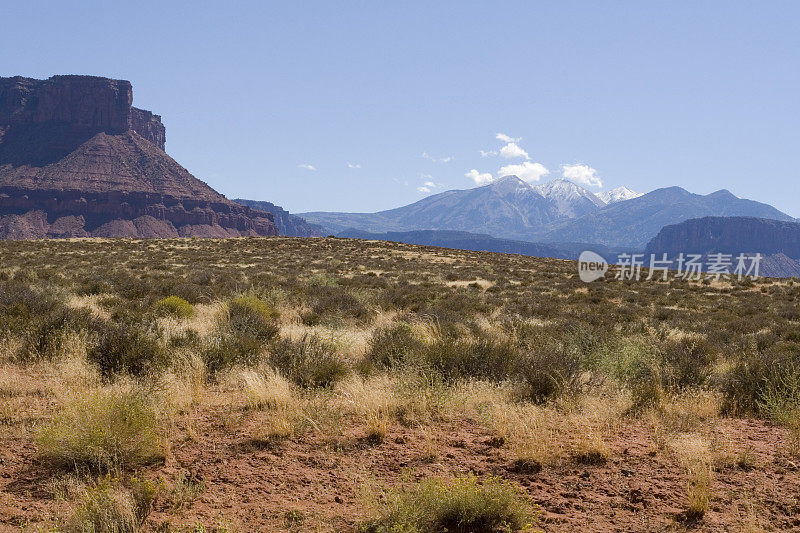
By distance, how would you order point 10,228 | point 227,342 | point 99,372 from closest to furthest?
point 99,372, point 227,342, point 10,228

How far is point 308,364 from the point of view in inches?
270

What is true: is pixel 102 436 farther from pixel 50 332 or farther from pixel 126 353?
pixel 50 332

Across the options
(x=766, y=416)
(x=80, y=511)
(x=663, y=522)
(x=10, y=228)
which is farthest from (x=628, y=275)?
(x=10, y=228)

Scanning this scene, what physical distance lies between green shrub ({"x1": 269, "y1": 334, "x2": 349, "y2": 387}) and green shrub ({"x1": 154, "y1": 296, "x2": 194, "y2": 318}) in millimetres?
5371

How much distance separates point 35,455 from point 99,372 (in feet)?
7.44

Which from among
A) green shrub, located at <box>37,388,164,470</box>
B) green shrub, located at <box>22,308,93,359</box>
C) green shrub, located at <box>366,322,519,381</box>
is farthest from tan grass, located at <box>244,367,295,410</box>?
green shrub, located at <box>22,308,93,359</box>

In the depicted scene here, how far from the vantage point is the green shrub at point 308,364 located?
6645 millimetres

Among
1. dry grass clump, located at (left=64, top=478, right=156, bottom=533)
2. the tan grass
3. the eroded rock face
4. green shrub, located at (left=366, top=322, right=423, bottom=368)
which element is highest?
the eroded rock face

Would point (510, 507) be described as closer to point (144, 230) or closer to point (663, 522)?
point (663, 522)

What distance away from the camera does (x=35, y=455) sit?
173 inches

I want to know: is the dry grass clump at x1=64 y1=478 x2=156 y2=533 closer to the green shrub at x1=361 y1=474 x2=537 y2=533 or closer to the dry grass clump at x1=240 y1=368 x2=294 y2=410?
the green shrub at x1=361 y1=474 x2=537 y2=533

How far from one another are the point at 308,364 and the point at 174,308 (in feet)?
22.6

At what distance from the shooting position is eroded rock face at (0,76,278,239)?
13375 cm

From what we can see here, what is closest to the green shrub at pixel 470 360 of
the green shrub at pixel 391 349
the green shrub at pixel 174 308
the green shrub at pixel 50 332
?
the green shrub at pixel 391 349
